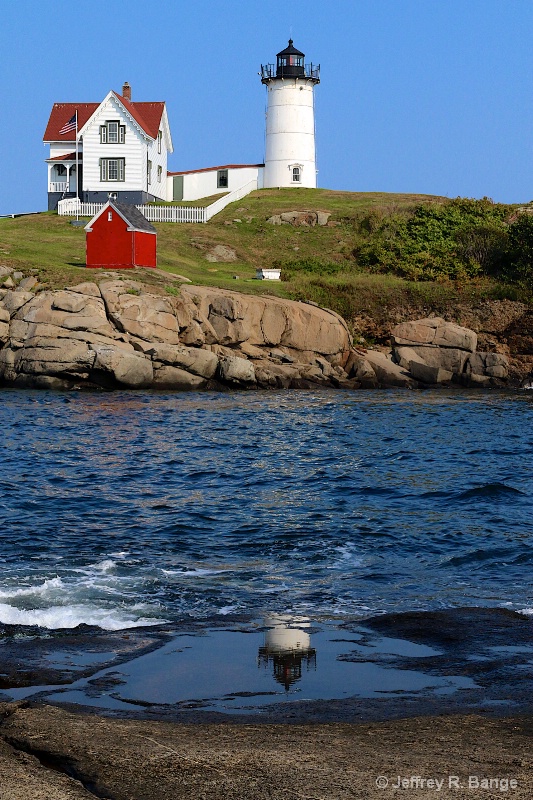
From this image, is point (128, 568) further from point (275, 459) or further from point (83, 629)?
point (275, 459)

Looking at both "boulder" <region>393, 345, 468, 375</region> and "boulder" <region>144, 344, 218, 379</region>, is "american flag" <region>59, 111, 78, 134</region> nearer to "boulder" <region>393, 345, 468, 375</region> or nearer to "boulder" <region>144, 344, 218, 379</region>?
"boulder" <region>144, 344, 218, 379</region>

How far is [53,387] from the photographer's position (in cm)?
3934

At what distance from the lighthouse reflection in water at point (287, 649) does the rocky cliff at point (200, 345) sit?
1115 inches

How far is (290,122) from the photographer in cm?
7481

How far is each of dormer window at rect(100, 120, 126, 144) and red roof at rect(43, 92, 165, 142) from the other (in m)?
1.29

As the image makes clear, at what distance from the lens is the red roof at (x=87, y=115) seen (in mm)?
69375

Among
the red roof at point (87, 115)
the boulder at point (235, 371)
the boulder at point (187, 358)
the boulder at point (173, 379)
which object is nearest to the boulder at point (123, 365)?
the boulder at point (173, 379)

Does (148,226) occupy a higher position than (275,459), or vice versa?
(148,226)

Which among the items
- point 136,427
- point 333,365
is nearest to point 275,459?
point 136,427

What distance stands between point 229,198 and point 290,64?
13.1m

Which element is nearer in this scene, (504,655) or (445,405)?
(504,655)

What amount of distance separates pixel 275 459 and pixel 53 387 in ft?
57.7

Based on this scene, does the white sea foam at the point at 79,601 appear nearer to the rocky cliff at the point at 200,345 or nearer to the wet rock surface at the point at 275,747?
the wet rock surface at the point at 275,747

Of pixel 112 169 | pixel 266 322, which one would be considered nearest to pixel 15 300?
pixel 266 322
